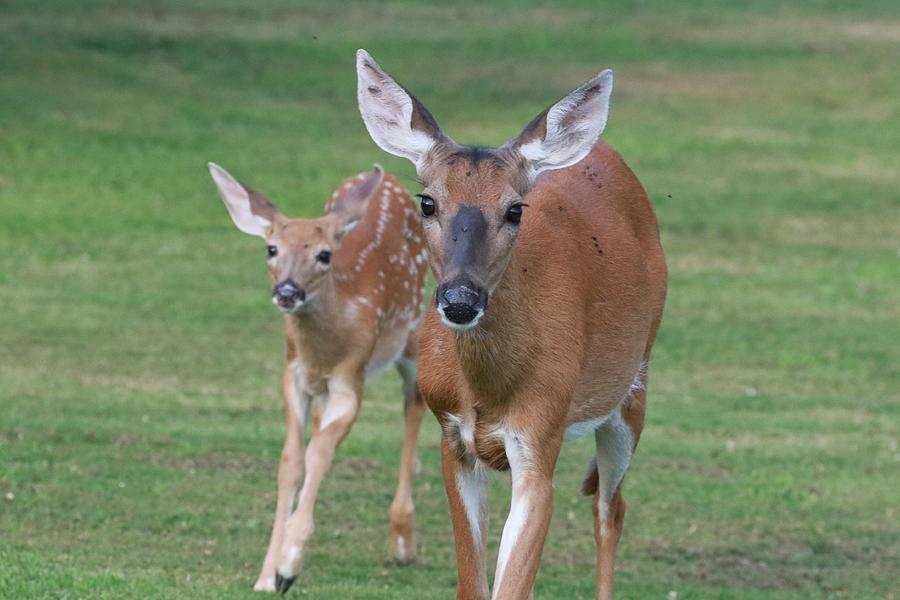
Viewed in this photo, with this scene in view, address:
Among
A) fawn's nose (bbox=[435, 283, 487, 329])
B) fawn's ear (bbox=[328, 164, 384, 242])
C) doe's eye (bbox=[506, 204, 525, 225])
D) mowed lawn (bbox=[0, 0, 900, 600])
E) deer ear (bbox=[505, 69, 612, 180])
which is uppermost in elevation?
deer ear (bbox=[505, 69, 612, 180])

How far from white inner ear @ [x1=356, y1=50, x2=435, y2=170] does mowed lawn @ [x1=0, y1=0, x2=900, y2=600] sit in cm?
215

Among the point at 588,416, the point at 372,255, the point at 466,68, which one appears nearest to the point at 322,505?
the point at 372,255

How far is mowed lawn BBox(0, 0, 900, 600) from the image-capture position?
32.2 feet

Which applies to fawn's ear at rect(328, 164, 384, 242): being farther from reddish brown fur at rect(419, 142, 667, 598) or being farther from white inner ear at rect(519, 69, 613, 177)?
white inner ear at rect(519, 69, 613, 177)

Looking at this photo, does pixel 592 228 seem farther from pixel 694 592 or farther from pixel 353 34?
pixel 353 34

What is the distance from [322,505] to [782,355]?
Result: 5.93 meters

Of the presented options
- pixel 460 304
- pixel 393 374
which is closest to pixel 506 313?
pixel 460 304

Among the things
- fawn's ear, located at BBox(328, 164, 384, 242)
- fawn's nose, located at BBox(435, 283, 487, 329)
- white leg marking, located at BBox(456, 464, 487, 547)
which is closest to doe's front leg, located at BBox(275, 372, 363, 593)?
fawn's ear, located at BBox(328, 164, 384, 242)

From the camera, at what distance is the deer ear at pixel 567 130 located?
21.7ft

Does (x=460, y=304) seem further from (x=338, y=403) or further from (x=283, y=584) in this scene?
(x=338, y=403)

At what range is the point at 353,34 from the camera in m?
29.9

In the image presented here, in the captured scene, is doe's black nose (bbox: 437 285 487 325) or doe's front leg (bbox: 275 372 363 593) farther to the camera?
doe's front leg (bbox: 275 372 363 593)

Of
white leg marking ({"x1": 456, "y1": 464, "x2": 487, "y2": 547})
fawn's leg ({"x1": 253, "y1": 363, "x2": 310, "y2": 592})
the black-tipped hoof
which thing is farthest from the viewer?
fawn's leg ({"x1": 253, "y1": 363, "x2": 310, "y2": 592})

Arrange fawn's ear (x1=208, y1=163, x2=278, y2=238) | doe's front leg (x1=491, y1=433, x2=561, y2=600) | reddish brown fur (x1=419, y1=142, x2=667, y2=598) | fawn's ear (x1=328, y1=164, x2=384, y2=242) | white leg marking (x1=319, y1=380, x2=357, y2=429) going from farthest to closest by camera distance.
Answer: fawn's ear (x1=328, y1=164, x2=384, y2=242)
fawn's ear (x1=208, y1=163, x2=278, y2=238)
white leg marking (x1=319, y1=380, x2=357, y2=429)
reddish brown fur (x1=419, y1=142, x2=667, y2=598)
doe's front leg (x1=491, y1=433, x2=561, y2=600)
